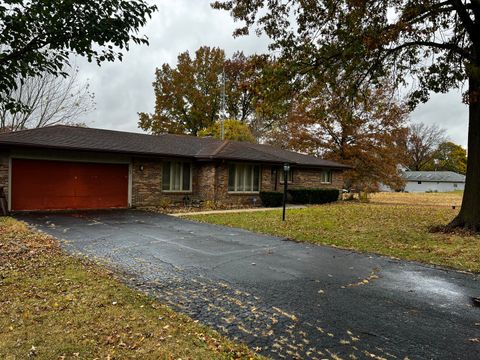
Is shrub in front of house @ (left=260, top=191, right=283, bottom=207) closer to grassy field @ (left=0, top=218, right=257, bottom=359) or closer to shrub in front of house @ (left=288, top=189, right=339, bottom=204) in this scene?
shrub in front of house @ (left=288, top=189, right=339, bottom=204)

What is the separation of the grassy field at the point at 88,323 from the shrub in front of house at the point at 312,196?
52.8ft

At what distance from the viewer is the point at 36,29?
3641 millimetres

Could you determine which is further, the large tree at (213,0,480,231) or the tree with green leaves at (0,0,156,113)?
the large tree at (213,0,480,231)

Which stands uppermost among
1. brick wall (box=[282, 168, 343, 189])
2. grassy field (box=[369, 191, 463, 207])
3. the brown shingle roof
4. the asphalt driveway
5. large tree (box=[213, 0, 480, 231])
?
large tree (box=[213, 0, 480, 231])

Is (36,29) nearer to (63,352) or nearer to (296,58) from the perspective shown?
(63,352)

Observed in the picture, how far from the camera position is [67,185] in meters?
14.9

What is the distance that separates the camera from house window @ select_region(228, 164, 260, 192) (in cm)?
1914

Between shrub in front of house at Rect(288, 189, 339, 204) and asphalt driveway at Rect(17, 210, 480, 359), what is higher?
shrub in front of house at Rect(288, 189, 339, 204)

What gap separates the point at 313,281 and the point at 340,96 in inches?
332

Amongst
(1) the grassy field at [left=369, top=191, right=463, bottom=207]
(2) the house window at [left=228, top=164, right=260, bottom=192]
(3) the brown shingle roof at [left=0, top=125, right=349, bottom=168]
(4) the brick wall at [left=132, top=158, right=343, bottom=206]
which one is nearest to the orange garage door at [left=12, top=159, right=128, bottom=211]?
(4) the brick wall at [left=132, top=158, right=343, bottom=206]

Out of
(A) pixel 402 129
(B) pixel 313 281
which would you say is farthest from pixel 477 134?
(A) pixel 402 129

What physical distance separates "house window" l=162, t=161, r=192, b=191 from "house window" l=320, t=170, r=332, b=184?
10.6m

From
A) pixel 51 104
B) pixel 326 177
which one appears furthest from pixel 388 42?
pixel 51 104

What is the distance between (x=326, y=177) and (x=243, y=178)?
27.6 ft
